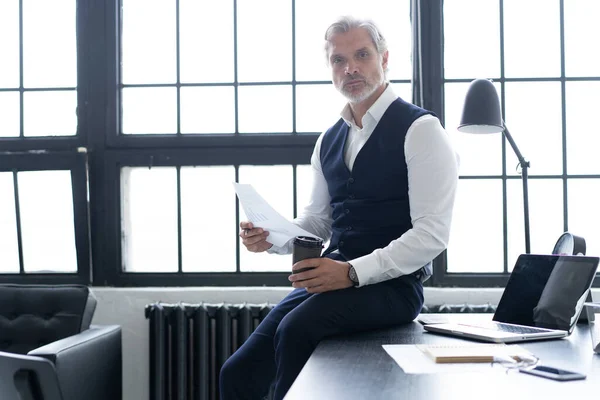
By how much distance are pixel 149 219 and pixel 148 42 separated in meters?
0.87

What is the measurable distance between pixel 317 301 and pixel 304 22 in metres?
2.09

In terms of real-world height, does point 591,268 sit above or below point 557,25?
below

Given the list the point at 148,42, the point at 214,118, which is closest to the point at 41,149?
the point at 148,42

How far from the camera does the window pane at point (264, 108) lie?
357cm

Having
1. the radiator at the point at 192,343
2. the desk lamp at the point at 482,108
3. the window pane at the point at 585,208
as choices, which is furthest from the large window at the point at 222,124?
the desk lamp at the point at 482,108

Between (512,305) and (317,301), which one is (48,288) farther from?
(512,305)

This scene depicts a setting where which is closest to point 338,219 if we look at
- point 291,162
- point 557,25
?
point 291,162

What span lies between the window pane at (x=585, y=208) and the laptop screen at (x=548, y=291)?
1.75 meters

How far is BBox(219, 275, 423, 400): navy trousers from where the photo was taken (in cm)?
172

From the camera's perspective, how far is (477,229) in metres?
3.49

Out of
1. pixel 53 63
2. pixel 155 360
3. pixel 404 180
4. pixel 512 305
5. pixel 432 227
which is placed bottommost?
pixel 155 360

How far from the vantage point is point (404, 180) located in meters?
2.01

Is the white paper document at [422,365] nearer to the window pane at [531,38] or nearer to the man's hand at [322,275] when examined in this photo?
the man's hand at [322,275]

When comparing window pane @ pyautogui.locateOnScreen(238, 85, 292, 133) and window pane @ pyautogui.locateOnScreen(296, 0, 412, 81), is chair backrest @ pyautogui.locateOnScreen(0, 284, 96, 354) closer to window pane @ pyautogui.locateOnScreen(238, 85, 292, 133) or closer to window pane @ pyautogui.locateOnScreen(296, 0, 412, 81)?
window pane @ pyautogui.locateOnScreen(238, 85, 292, 133)
